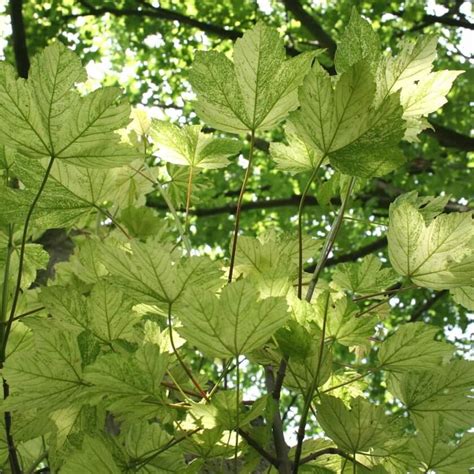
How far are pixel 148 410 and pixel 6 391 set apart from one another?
193 mm

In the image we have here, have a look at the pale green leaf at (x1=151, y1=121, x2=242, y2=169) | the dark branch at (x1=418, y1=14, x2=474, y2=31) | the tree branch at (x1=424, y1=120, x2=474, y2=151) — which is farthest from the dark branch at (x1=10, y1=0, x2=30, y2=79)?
the pale green leaf at (x1=151, y1=121, x2=242, y2=169)

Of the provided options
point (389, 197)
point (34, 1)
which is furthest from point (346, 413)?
point (34, 1)

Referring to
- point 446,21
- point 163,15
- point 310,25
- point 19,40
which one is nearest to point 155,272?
point 19,40

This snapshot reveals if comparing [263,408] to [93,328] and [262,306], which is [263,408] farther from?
[93,328]

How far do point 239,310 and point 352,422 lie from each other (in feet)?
0.47

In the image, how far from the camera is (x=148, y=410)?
0.49m

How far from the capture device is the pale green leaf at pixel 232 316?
444 mm

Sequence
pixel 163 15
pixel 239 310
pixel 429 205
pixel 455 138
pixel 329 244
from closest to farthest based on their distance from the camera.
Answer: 1. pixel 239 310
2. pixel 329 244
3. pixel 429 205
4. pixel 455 138
5. pixel 163 15

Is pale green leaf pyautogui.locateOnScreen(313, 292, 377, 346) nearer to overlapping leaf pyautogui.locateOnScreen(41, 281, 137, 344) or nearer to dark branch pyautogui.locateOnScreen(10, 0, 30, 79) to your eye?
overlapping leaf pyautogui.locateOnScreen(41, 281, 137, 344)

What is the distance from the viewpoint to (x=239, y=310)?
0.45m

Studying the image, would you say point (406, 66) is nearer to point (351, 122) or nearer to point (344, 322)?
point (351, 122)

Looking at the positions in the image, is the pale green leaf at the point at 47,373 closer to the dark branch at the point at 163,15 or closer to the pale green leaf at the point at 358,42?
the pale green leaf at the point at 358,42

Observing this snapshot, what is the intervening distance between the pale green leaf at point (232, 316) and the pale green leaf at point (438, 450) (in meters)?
0.21

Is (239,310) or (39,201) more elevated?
(39,201)
